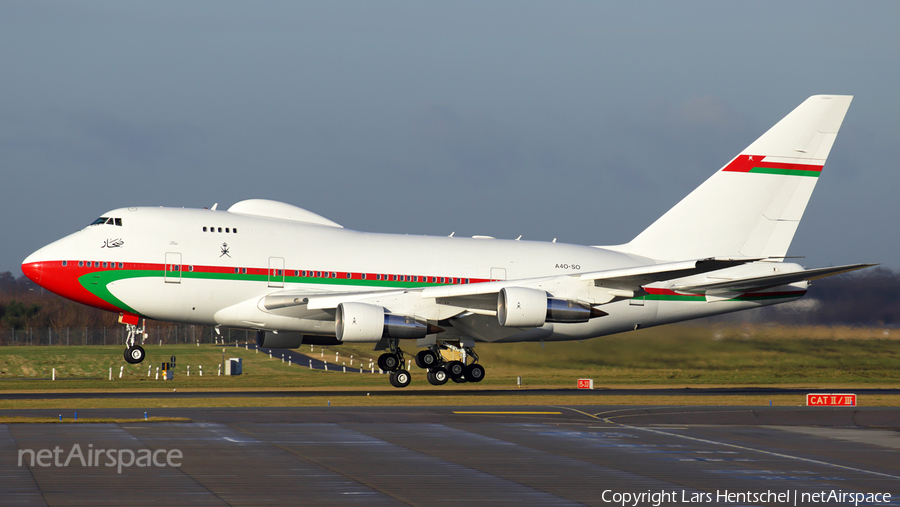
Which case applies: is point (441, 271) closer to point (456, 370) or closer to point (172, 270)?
point (456, 370)

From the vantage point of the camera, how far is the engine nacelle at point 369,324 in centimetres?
3275

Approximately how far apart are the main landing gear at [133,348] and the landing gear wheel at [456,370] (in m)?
11.7

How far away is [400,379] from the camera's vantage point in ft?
119

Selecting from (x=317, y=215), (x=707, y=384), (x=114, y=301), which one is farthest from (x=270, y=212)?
(x=707, y=384)

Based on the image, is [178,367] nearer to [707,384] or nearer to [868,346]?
[707,384]

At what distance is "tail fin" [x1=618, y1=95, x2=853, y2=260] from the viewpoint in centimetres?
3831

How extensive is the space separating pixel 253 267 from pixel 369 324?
4.95m

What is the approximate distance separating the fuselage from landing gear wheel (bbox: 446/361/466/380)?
126cm

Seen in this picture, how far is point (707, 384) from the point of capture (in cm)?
4222

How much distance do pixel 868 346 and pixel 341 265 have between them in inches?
859

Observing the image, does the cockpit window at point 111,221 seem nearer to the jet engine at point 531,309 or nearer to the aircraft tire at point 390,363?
the aircraft tire at point 390,363

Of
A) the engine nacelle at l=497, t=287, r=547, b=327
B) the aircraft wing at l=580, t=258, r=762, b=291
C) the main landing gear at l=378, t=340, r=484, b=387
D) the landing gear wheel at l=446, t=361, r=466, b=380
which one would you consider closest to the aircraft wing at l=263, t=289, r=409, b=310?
the main landing gear at l=378, t=340, r=484, b=387

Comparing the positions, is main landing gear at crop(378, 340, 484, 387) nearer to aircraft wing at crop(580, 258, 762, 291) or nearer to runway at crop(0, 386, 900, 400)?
runway at crop(0, 386, 900, 400)

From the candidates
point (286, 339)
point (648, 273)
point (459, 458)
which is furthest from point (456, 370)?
point (459, 458)
